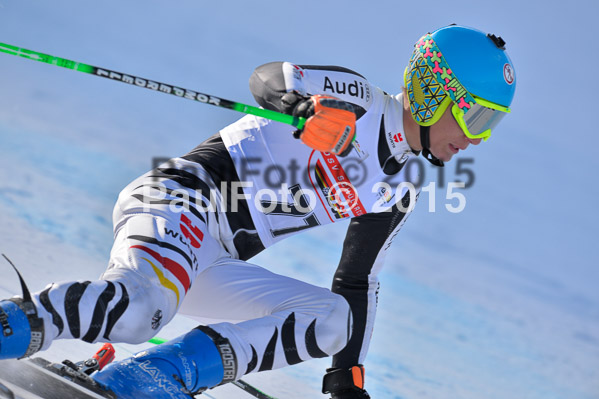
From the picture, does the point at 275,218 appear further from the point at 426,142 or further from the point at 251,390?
the point at 251,390

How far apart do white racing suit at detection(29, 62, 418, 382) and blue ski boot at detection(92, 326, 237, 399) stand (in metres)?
0.04

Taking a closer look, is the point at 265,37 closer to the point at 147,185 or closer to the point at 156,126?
the point at 156,126

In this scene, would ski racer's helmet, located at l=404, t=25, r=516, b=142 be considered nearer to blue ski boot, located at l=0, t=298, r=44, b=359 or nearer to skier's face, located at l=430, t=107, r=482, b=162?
skier's face, located at l=430, t=107, r=482, b=162

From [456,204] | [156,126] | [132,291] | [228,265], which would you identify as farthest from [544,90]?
[132,291]

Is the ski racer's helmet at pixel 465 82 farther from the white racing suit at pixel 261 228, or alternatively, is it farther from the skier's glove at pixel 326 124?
the skier's glove at pixel 326 124

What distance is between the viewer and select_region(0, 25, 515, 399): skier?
2.12 m

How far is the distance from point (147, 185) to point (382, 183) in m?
1.00

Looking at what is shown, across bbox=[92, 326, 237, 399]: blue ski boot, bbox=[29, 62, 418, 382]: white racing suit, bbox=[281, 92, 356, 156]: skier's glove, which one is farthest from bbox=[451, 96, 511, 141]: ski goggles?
bbox=[92, 326, 237, 399]: blue ski boot

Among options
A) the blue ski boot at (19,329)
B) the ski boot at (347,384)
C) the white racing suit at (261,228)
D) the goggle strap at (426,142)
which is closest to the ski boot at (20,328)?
the blue ski boot at (19,329)

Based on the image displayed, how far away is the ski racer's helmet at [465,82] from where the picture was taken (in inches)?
114

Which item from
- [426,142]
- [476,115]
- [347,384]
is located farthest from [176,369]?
[476,115]

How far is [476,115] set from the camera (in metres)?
2.91

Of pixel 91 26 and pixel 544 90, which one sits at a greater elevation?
pixel 544 90

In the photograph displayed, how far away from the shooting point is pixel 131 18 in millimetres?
8688
